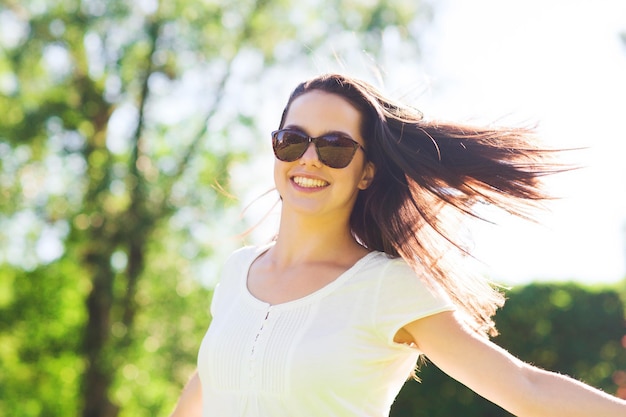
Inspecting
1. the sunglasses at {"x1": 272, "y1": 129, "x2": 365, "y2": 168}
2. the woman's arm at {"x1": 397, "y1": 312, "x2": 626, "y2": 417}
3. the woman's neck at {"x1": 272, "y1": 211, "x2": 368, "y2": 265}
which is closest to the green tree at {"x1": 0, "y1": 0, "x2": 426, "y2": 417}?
the woman's neck at {"x1": 272, "y1": 211, "x2": 368, "y2": 265}

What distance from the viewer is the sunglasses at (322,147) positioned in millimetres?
2510

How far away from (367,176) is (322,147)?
0.23m

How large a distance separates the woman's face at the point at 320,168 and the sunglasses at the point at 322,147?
0.05 ft

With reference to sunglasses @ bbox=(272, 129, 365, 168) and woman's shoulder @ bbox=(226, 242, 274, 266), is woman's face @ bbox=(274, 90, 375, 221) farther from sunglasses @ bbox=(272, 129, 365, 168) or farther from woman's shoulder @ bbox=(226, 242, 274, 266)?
woman's shoulder @ bbox=(226, 242, 274, 266)

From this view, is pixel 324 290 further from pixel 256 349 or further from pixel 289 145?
pixel 289 145

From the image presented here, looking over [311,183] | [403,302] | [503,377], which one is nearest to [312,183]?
[311,183]

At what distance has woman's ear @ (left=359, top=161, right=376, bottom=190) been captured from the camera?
2.66 meters

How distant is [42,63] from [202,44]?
2.62 metres

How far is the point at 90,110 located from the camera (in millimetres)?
13445

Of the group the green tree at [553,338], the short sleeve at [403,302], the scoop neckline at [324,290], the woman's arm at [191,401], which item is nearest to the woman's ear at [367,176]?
the scoop neckline at [324,290]

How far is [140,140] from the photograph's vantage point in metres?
13.3

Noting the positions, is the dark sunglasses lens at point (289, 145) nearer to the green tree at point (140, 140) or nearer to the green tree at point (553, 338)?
the green tree at point (553, 338)

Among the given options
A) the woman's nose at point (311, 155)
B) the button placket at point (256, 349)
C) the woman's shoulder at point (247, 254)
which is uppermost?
the woman's nose at point (311, 155)

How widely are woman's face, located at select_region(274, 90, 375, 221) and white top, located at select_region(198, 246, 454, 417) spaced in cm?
22
